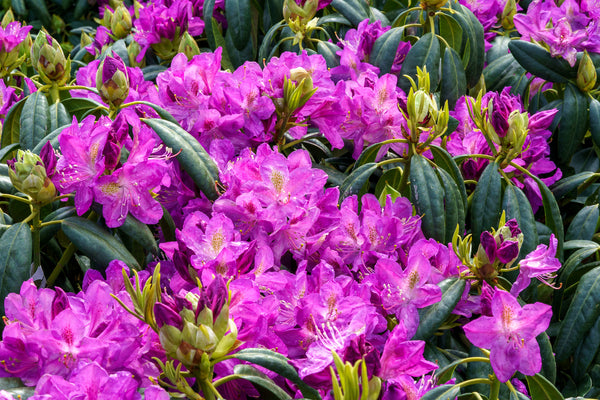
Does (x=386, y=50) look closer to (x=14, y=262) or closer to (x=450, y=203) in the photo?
(x=450, y=203)

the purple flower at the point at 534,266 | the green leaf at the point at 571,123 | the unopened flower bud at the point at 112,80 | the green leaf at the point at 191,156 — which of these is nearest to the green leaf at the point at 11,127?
the unopened flower bud at the point at 112,80

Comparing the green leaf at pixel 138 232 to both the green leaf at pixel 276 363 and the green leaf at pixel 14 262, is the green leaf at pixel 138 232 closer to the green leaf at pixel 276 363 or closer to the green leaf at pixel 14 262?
the green leaf at pixel 14 262

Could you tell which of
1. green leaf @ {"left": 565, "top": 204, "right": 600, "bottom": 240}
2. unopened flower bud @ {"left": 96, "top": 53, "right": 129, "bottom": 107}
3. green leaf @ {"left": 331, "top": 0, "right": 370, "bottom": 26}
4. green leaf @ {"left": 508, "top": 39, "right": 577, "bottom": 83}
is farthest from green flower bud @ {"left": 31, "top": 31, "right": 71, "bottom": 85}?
green leaf @ {"left": 565, "top": 204, "right": 600, "bottom": 240}

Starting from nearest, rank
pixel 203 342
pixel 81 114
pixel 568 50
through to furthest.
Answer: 1. pixel 203 342
2. pixel 81 114
3. pixel 568 50

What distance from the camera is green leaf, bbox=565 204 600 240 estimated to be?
5.06 feet

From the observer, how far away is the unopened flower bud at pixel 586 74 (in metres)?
1.67

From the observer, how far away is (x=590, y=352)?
1.31 metres

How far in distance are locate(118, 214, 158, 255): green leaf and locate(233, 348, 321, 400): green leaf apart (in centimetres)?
35

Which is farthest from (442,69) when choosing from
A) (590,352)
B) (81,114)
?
(81,114)

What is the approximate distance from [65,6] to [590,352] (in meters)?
2.96

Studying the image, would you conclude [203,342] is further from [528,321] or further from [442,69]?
[442,69]

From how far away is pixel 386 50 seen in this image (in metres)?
1.65

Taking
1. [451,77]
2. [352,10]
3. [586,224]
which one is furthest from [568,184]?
[352,10]

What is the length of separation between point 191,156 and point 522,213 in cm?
64
